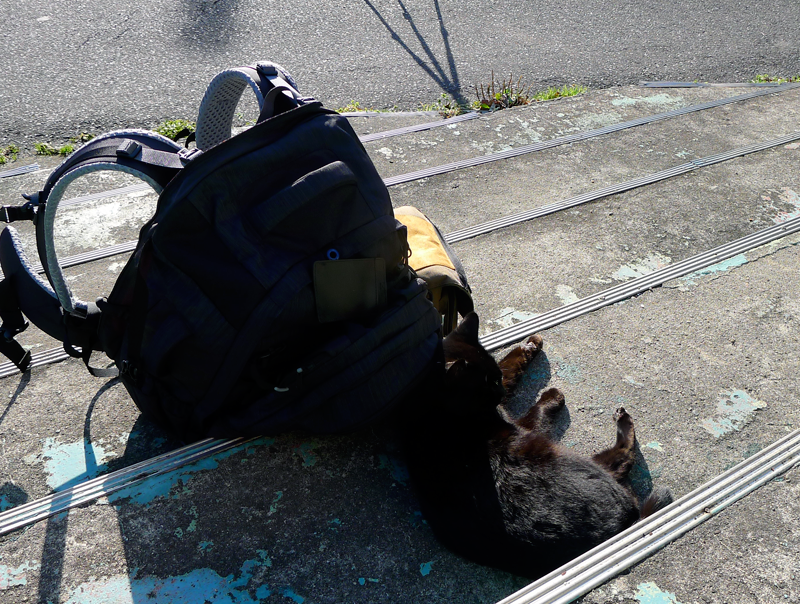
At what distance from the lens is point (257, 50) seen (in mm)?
5238

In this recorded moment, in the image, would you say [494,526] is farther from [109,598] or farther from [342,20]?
[342,20]

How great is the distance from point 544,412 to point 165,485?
1.26 metres

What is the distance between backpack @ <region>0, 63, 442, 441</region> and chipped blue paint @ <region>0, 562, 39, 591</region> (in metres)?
0.48

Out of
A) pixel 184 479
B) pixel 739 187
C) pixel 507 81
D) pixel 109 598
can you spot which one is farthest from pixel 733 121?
pixel 109 598

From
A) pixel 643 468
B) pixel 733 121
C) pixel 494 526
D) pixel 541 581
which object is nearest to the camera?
pixel 541 581

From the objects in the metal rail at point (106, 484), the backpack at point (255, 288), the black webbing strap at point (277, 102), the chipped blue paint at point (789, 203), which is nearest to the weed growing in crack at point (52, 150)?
the backpack at point (255, 288)

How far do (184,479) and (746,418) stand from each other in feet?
6.23

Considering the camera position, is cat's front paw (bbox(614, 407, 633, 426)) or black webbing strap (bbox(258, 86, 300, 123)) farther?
cat's front paw (bbox(614, 407, 633, 426))

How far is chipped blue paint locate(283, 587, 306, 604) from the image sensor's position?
5.18 feet

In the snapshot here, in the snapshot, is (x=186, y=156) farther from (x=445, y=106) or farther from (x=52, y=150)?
(x=445, y=106)

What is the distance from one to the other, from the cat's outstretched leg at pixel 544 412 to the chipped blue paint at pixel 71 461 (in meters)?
1.38

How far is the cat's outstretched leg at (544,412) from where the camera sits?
2127 mm

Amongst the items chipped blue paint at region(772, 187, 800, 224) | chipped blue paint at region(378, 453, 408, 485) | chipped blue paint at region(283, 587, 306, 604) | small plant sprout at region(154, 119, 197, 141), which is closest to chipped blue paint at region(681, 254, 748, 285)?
chipped blue paint at region(772, 187, 800, 224)

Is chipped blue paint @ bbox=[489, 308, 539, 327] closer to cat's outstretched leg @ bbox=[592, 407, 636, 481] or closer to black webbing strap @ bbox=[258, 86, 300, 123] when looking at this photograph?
cat's outstretched leg @ bbox=[592, 407, 636, 481]
